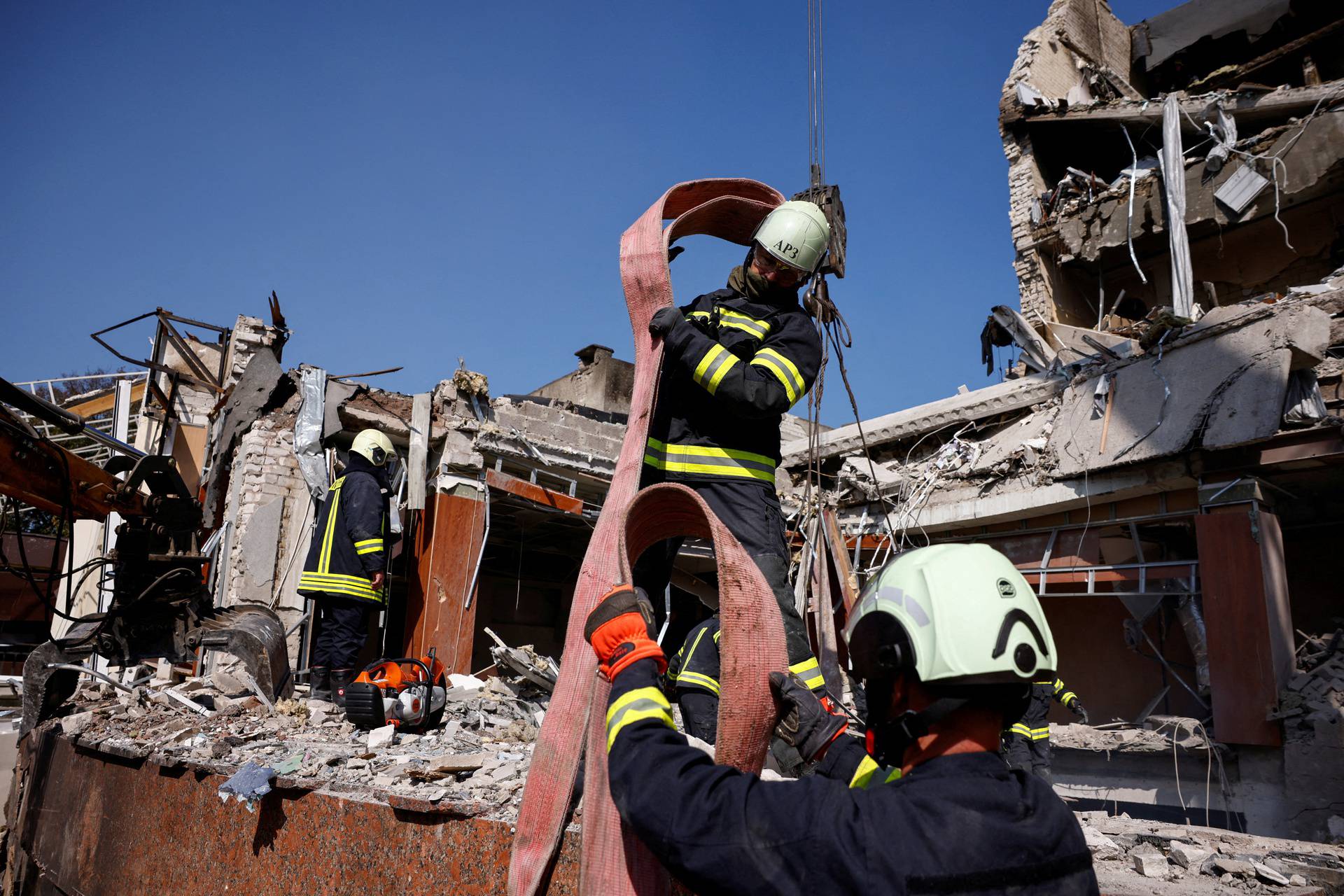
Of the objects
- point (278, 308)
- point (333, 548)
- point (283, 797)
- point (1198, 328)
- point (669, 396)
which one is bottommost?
point (283, 797)

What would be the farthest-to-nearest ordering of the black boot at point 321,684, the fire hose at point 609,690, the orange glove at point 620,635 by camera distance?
the black boot at point 321,684 → the fire hose at point 609,690 → the orange glove at point 620,635

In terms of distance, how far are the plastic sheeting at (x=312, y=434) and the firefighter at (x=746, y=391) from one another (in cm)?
657

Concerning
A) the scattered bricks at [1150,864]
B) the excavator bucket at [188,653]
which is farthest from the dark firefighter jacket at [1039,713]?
the excavator bucket at [188,653]

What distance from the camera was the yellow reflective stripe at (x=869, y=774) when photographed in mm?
1929

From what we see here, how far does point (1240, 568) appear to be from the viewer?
7434 mm

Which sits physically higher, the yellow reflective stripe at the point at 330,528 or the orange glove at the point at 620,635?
the yellow reflective stripe at the point at 330,528

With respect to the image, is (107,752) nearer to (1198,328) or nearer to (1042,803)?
(1042,803)

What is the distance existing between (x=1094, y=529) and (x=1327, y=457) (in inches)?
87.0

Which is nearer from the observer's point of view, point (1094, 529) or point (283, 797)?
point (283, 797)

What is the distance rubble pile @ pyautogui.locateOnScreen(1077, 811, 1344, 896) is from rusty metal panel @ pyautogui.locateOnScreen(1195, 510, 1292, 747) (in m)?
4.86

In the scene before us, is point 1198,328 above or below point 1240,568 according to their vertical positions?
above

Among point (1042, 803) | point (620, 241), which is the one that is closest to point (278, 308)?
point (620, 241)

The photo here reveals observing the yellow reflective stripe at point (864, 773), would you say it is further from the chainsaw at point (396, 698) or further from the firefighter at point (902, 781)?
the chainsaw at point (396, 698)

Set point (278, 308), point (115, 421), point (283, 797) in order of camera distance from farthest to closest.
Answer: point (115, 421), point (278, 308), point (283, 797)
